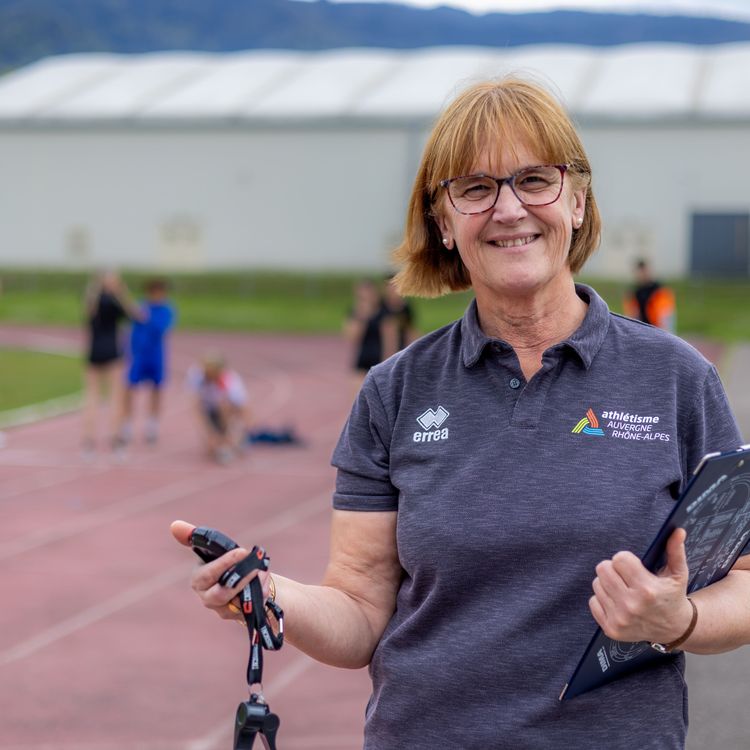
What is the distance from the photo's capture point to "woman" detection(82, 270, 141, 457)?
13.6 metres

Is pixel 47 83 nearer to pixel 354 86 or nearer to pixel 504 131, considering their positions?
pixel 354 86

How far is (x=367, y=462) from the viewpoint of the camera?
7.61ft

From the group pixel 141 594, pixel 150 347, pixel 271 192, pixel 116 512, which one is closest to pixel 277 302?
pixel 271 192

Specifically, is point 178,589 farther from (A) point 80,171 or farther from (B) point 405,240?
(A) point 80,171

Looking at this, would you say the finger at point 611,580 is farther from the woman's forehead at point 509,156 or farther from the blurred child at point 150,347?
the blurred child at point 150,347

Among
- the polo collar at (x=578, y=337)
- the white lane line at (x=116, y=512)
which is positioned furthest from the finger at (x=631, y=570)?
the white lane line at (x=116, y=512)

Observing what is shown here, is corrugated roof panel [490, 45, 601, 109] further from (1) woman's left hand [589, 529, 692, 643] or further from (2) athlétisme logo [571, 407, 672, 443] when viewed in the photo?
(1) woman's left hand [589, 529, 692, 643]

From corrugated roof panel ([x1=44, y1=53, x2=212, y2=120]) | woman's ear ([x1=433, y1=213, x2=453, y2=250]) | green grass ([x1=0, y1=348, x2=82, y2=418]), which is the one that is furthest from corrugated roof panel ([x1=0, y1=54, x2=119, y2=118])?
woman's ear ([x1=433, y1=213, x2=453, y2=250])

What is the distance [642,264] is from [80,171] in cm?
3097

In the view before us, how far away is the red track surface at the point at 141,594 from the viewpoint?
247 inches

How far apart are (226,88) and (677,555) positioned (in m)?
44.3

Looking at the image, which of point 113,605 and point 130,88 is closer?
point 113,605

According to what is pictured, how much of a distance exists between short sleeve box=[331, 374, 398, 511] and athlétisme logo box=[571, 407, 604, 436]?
0.34m

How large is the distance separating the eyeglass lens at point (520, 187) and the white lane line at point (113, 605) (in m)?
5.48
